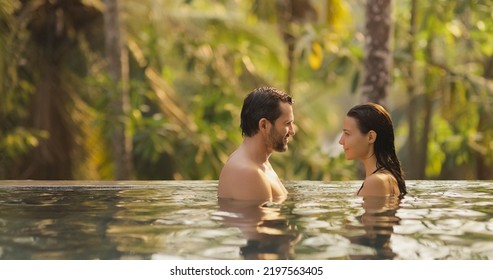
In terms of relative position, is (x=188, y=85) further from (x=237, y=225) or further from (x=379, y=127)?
(x=237, y=225)

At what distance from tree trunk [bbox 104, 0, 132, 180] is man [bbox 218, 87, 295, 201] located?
697 centimetres

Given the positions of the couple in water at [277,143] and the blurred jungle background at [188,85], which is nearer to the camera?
the couple in water at [277,143]

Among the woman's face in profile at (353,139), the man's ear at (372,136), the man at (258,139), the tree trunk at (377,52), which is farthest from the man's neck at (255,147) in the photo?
the tree trunk at (377,52)

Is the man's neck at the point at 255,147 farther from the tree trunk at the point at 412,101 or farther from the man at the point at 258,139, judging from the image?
the tree trunk at the point at 412,101

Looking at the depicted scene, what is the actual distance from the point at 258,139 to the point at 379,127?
0.69 metres

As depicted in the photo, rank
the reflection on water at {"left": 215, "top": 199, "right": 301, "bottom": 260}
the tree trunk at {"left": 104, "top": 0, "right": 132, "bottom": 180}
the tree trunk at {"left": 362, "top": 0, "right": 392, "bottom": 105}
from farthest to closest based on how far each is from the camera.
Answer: the tree trunk at {"left": 104, "top": 0, "right": 132, "bottom": 180}
the tree trunk at {"left": 362, "top": 0, "right": 392, "bottom": 105}
the reflection on water at {"left": 215, "top": 199, "right": 301, "bottom": 260}

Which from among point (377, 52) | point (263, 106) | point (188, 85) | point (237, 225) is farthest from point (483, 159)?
point (237, 225)

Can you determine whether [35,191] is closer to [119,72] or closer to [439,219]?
[439,219]

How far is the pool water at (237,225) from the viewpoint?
4113mm

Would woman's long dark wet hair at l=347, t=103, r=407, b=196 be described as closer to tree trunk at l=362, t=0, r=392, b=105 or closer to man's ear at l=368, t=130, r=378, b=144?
man's ear at l=368, t=130, r=378, b=144

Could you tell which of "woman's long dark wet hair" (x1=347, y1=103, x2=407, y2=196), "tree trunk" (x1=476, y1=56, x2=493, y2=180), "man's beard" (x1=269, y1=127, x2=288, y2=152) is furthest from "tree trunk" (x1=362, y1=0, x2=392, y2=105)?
"tree trunk" (x1=476, y1=56, x2=493, y2=180)

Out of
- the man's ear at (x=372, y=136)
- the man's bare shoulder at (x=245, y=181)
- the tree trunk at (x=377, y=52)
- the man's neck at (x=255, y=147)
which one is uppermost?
the tree trunk at (x=377, y=52)

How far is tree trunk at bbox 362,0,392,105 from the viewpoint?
10141mm

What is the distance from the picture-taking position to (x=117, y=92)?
1249 centimetres
